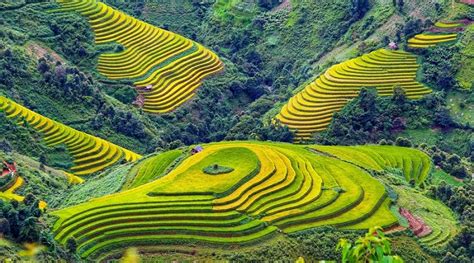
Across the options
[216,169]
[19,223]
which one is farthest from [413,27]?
[19,223]

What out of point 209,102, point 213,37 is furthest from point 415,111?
point 213,37

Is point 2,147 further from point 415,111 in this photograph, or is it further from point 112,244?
point 415,111

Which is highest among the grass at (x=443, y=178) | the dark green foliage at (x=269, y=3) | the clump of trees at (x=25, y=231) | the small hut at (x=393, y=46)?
the clump of trees at (x=25, y=231)

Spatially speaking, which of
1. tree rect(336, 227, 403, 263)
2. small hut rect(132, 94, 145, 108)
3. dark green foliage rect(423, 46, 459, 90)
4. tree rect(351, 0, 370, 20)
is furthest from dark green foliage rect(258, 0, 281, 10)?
tree rect(336, 227, 403, 263)

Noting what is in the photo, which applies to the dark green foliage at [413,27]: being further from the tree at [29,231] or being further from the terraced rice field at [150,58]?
the tree at [29,231]

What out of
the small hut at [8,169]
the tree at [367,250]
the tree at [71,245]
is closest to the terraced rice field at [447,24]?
the small hut at [8,169]

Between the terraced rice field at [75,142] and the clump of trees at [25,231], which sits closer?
the clump of trees at [25,231]
